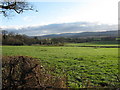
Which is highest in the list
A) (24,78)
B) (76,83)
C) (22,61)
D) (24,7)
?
(24,7)

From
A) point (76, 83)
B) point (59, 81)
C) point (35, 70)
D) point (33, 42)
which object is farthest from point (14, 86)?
point (33, 42)

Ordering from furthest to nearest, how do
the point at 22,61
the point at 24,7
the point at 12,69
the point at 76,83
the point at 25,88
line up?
the point at 24,7 → the point at 76,83 → the point at 22,61 → the point at 12,69 → the point at 25,88

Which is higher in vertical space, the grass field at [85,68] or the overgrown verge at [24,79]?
the overgrown verge at [24,79]

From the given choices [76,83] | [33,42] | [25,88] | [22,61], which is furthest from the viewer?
[33,42]

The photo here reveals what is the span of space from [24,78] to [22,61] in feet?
4.28

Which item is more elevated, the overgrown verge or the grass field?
the overgrown verge

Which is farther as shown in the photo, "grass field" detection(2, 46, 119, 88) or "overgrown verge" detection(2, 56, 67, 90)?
"grass field" detection(2, 46, 119, 88)

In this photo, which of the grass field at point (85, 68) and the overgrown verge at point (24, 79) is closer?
the overgrown verge at point (24, 79)

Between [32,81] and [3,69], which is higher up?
[3,69]

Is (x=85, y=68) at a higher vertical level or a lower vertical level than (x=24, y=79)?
lower

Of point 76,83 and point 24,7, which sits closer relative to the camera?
point 76,83

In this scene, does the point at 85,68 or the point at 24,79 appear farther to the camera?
the point at 85,68

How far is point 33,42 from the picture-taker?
81.2 meters

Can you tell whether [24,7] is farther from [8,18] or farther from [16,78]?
[16,78]
